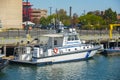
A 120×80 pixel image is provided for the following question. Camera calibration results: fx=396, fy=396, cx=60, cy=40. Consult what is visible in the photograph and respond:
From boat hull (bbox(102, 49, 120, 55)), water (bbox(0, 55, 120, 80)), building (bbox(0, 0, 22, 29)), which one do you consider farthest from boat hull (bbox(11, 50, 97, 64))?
building (bbox(0, 0, 22, 29))

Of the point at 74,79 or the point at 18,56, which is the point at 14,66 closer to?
the point at 18,56

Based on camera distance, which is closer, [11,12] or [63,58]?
[63,58]

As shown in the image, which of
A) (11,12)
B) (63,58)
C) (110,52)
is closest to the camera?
(63,58)

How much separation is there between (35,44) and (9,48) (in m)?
3.48

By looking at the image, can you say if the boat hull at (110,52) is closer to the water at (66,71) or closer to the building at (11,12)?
the water at (66,71)

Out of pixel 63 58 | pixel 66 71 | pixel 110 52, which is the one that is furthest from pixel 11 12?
pixel 66 71

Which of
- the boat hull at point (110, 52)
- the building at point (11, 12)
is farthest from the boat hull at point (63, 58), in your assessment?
the building at point (11, 12)

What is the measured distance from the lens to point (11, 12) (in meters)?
99.2

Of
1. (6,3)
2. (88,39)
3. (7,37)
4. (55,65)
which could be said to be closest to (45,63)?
(55,65)

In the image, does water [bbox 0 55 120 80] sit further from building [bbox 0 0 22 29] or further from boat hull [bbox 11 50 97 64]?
building [bbox 0 0 22 29]

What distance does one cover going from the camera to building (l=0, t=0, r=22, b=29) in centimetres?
9738

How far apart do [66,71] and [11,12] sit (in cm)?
6053

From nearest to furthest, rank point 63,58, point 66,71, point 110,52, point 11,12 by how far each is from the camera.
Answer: point 66,71 → point 63,58 → point 110,52 → point 11,12

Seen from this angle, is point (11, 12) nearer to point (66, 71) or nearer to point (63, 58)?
point (63, 58)
